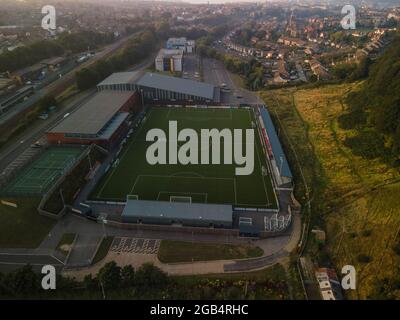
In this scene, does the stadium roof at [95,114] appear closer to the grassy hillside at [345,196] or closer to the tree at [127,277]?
the tree at [127,277]

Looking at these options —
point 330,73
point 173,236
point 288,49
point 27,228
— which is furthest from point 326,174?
point 288,49

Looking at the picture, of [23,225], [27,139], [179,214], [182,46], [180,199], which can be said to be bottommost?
[23,225]

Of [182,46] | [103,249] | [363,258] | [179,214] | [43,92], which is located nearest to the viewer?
[363,258]

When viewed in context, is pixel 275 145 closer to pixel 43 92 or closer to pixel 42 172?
pixel 42 172

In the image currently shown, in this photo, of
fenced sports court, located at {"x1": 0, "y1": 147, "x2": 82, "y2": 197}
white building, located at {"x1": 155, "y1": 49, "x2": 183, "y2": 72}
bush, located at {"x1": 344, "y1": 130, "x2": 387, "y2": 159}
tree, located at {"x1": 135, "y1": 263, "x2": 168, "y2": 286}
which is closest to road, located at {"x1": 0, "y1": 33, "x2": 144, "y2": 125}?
fenced sports court, located at {"x1": 0, "y1": 147, "x2": 82, "y2": 197}

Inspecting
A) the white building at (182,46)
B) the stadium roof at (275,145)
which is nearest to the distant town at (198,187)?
the stadium roof at (275,145)

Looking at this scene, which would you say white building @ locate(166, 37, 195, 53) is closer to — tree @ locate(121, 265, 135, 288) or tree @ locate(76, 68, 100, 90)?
tree @ locate(76, 68, 100, 90)

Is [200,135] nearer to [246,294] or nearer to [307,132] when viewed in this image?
[307,132]

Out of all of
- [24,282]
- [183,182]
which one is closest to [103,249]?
[24,282]
